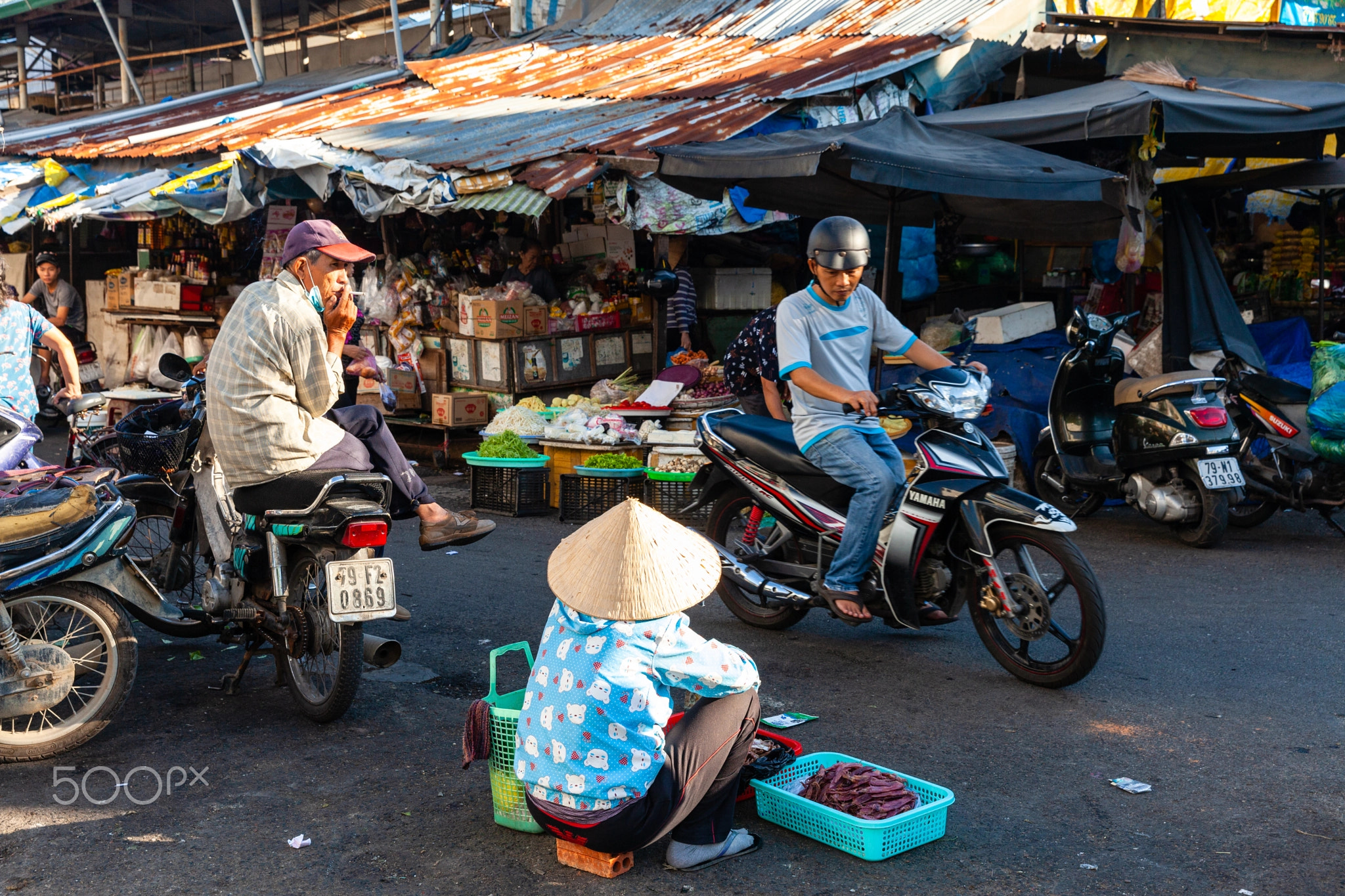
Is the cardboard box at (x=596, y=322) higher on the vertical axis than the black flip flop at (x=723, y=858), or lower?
higher

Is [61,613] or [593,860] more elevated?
[61,613]

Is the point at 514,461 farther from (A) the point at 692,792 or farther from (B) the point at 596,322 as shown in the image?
(A) the point at 692,792

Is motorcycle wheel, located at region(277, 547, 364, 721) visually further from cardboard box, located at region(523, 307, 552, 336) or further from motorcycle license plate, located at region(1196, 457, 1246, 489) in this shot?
cardboard box, located at region(523, 307, 552, 336)

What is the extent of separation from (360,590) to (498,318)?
664 cm

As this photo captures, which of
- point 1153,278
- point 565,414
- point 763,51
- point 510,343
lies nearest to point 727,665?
point 565,414

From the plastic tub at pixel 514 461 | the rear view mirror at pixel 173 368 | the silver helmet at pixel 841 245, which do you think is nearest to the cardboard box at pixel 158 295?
the plastic tub at pixel 514 461

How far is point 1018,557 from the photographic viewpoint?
197 inches

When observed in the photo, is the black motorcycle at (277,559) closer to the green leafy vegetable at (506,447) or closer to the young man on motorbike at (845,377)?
the young man on motorbike at (845,377)

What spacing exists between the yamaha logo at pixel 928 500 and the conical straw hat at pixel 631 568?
186 cm

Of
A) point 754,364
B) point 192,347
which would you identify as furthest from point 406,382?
point 754,364

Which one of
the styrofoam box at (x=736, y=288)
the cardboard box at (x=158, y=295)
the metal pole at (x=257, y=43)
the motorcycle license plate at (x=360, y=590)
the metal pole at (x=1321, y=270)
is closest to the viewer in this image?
the motorcycle license plate at (x=360, y=590)

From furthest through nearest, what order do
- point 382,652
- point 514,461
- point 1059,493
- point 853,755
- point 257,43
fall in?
point 257,43
point 514,461
point 1059,493
point 382,652
point 853,755

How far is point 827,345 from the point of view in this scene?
17.8 feet

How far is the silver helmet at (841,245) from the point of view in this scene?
519cm
